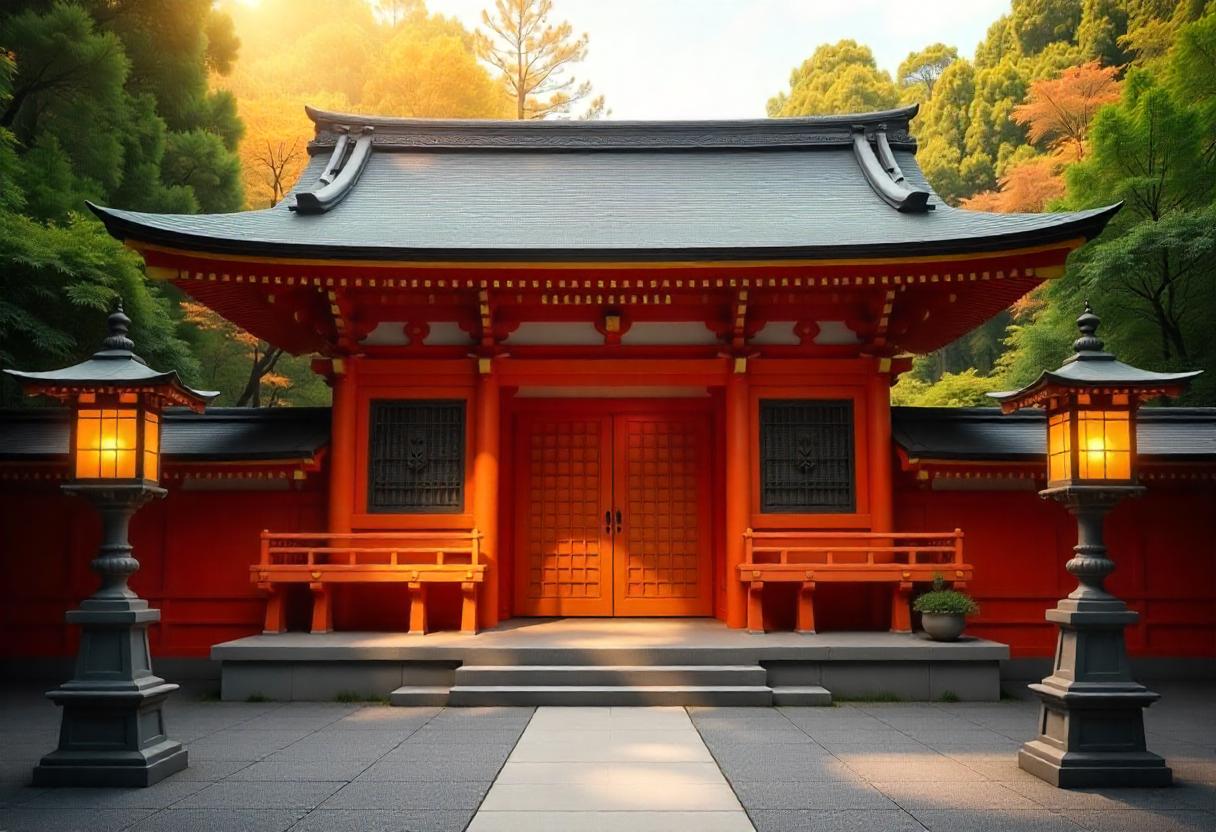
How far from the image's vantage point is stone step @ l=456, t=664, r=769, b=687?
334 inches

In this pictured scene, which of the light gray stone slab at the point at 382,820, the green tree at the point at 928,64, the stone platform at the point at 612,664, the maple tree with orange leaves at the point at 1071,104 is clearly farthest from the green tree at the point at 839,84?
the light gray stone slab at the point at 382,820

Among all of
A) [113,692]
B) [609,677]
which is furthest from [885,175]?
[113,692]

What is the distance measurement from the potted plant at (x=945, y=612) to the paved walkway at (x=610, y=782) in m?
3.08

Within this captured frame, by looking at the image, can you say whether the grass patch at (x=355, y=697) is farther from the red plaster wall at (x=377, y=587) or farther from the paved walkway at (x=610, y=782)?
the paved walkway at (x=610, y=782)

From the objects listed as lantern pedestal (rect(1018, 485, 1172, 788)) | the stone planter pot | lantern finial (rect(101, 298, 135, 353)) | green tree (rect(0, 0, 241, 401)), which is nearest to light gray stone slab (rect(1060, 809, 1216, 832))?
lantern pedestal (rect(1018, 485, 1172, 788))

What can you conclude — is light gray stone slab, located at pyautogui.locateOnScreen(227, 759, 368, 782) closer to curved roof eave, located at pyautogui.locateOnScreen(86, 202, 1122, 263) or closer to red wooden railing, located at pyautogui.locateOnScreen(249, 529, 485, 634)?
red wooden railing, located at pyautogui.locateOnScreen(249, 529, 485, 634)

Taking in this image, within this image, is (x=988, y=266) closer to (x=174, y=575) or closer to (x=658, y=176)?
(x=658, y=176)

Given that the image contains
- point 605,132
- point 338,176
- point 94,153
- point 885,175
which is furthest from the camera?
point 94,153

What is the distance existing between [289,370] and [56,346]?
1107 centimetres

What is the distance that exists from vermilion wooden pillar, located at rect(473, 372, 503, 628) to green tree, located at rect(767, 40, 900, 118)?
36600mm

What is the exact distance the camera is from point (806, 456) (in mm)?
10352

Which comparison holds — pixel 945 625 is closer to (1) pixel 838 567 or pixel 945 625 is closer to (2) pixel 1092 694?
(1) pixel 838 567

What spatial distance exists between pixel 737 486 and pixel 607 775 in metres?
4.84

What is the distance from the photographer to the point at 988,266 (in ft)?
30.2
